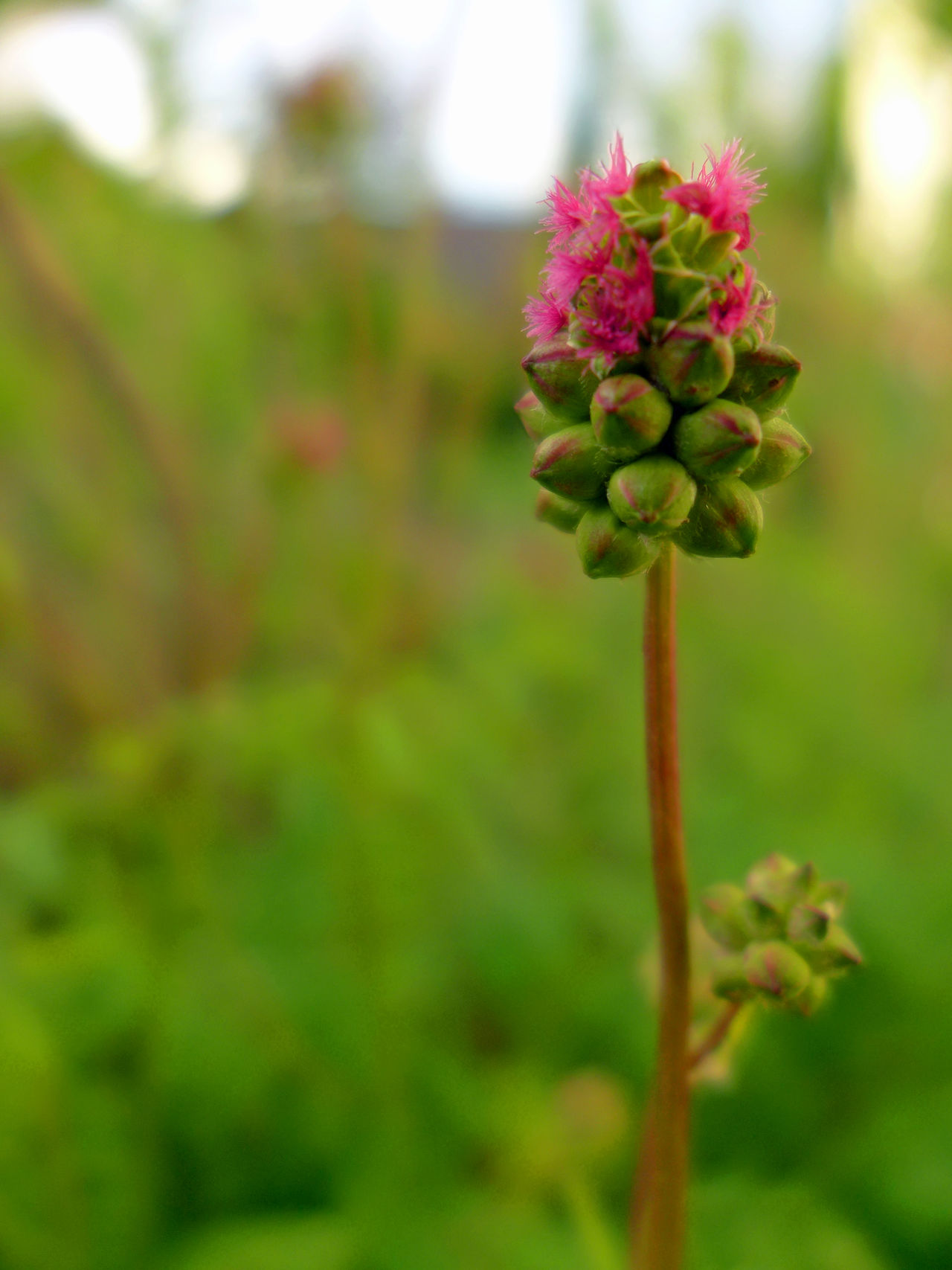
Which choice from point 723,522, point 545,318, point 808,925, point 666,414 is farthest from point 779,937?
point 545,318

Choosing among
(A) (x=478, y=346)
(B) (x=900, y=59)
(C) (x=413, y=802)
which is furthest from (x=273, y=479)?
(B) (x=900, y=59)

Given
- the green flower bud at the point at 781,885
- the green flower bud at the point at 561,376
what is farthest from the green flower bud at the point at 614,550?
the green flower bud at the point at 781,885

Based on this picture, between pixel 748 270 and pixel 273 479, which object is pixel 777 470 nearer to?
pixel 748 270

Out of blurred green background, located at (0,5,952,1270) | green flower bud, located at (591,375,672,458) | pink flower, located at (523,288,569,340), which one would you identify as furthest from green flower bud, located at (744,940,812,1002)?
pink flower, located at (523,288,569,340)

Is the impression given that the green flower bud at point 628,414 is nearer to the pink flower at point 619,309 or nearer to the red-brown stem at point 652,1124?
the pink flower at point 619,309

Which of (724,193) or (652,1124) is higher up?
(724,193)

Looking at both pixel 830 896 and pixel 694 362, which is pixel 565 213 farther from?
pixel 830 896

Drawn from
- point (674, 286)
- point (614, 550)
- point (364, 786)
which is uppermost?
point (674, 286)
